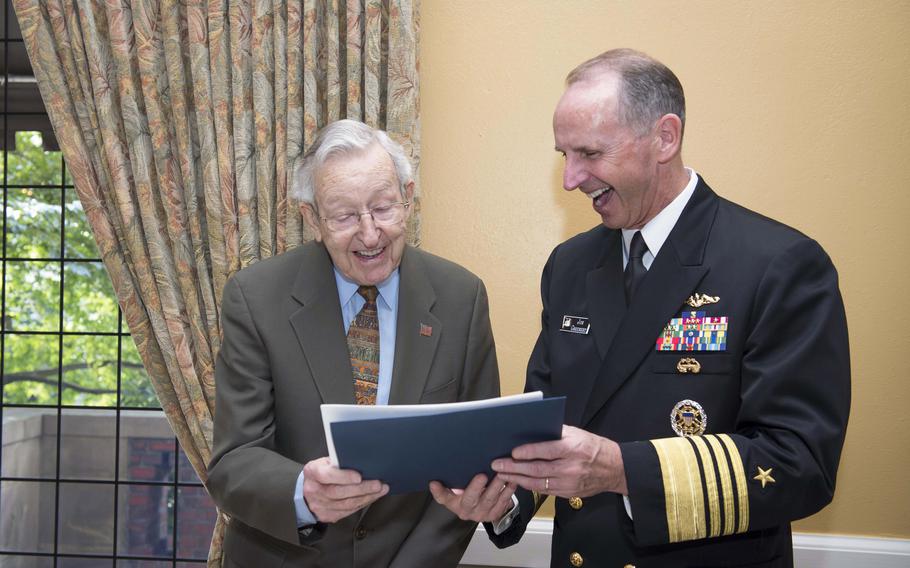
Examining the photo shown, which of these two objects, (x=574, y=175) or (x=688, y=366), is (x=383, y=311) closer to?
(x=574, y=175)

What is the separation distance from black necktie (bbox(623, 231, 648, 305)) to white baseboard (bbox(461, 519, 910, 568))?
1.57 m

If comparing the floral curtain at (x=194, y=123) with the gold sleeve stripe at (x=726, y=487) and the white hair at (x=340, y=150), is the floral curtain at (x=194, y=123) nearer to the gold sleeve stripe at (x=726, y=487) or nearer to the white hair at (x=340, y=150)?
the white hair at (x=340, y=150)

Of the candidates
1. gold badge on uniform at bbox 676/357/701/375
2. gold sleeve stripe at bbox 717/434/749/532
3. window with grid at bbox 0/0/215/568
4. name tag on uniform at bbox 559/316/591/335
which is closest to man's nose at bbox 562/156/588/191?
name tag on uniform at bbox 559/316/591/335

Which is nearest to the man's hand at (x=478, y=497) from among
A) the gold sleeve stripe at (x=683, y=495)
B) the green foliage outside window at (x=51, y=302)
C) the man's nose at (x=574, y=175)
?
the gold sleeve stripe at (x=683, y=495)

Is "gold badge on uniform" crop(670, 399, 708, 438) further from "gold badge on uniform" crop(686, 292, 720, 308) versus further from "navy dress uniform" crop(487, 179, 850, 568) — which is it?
"gold badge on uniform" crop(686, 292, 720, 308)

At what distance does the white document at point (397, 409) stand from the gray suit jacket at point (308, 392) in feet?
1.57

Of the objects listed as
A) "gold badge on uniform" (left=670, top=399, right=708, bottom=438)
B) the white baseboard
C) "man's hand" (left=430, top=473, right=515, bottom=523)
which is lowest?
the white baseboard

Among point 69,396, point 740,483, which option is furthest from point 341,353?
point 69,396

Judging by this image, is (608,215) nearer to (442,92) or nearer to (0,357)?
(442,92)

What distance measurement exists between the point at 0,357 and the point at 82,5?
185 centimetres

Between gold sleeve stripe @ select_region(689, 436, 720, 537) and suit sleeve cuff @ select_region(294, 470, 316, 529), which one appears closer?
gold sleeve stripe @ select_region(689, 436, 720, 537)

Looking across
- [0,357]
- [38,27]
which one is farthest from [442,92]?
[0,357]

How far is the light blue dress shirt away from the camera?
2.35 metres

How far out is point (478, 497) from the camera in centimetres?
198
